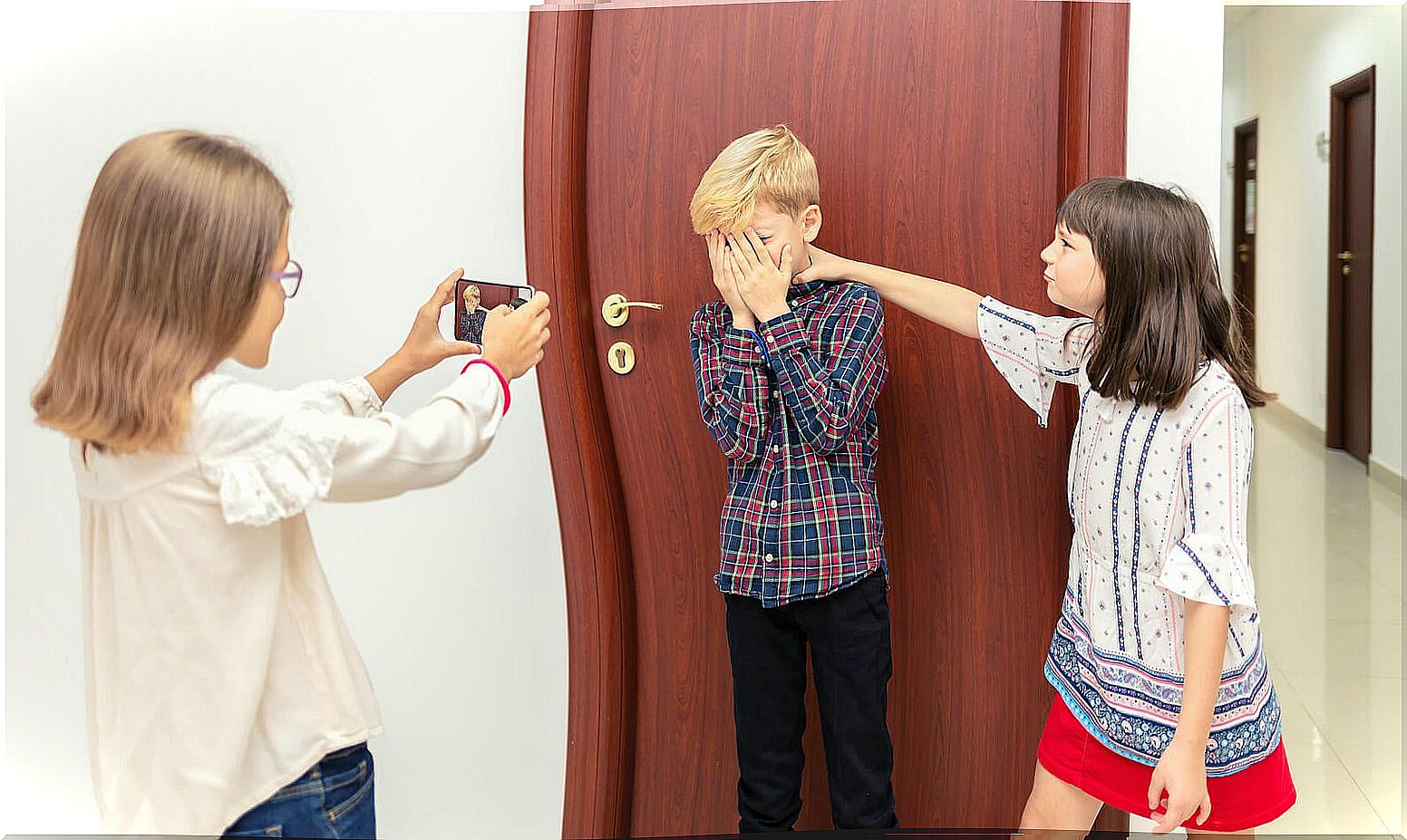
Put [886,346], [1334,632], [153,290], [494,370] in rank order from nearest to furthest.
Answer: [153,290]
[494,370]
[886,346]
[1334,632]

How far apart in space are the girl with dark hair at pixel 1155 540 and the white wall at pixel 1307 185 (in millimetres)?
3443

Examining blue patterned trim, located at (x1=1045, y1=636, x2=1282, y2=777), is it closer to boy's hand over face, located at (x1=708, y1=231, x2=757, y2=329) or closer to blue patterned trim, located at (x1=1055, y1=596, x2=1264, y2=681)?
Result: blue patterned trim, located at (x1=1055, y1=596, x2=1264, y2=681)

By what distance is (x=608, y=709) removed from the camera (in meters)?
1.84

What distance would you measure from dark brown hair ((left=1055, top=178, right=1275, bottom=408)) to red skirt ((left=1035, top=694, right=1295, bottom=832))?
424 mm

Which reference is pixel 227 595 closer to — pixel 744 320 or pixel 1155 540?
pixel 744 320

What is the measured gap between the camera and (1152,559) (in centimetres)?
130

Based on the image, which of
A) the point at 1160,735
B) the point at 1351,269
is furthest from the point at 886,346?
the point at 1351,269

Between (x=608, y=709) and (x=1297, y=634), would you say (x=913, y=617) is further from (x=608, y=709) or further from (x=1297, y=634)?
(x=1297, y=634)

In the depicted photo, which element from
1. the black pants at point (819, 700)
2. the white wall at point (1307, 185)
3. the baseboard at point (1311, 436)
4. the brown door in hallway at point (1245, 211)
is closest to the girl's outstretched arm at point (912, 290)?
the black pants at point (819, 700)

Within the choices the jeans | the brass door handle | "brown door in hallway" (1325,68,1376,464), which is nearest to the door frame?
"brown door in hallway" (1325,68,1376,464)

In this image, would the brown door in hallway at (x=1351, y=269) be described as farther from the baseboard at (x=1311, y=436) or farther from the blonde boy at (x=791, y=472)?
the blonde boy at (x=791, y=472)

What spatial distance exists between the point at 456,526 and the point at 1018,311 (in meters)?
0.95

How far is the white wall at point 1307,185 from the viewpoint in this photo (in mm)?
5012

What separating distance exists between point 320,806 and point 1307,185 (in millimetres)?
6729
